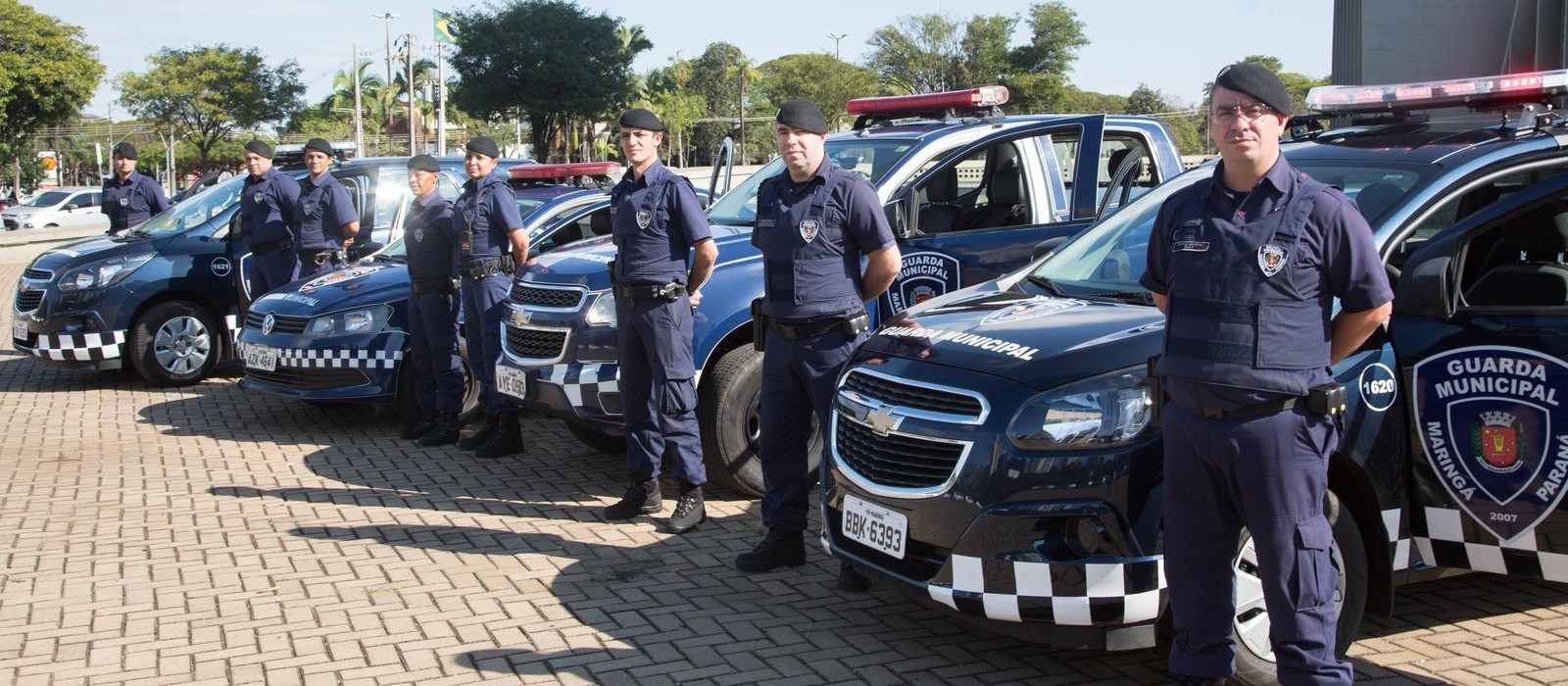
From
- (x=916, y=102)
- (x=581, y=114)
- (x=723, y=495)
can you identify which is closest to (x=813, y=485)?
(x=723, y=495)

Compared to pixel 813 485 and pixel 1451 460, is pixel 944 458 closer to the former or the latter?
pixel 1451 460

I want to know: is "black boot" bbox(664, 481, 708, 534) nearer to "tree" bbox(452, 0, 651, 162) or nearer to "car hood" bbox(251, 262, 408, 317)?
"car hood" bbox(251, 262, 408, 317)

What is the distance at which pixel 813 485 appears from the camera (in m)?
6.84

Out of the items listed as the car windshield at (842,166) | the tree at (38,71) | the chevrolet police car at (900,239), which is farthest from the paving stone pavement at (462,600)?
the tree at (38,71)

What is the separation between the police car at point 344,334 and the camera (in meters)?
8.52

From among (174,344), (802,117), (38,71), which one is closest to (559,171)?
(174,344)

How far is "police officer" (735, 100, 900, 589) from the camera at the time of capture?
5316mm

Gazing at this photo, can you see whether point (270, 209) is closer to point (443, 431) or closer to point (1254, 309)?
point (443, 431)

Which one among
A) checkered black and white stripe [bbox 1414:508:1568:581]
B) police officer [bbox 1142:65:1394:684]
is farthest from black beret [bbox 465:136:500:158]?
checkered black and white stripe [bbox 1414:508:1568:581]

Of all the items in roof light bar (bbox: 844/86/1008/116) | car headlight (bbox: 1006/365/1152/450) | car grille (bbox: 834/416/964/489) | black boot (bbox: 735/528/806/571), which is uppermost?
roof light bar (bbox: 844/86/1008/116)

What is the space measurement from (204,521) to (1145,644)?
4.67 metres

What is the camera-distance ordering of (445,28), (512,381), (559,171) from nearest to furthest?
(512,381)
(559,171)
(445,28)

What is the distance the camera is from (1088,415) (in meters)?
3.85

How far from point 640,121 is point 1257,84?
11.5 feet
